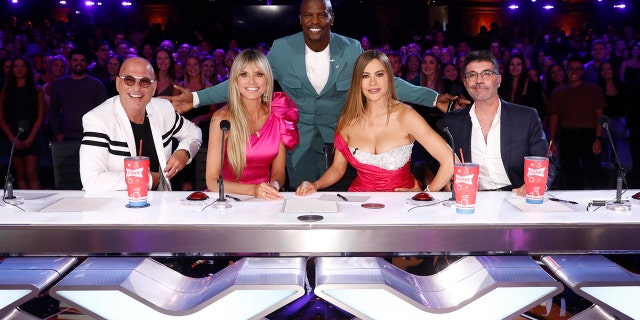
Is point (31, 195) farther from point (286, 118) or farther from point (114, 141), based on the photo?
point (286, 118)

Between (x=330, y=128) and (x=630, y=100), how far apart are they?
12.4 feet

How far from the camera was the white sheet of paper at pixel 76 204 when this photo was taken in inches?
91.1

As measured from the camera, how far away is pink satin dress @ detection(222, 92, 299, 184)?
11.6ft

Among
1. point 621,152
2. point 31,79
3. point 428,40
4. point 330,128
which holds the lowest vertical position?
point 621,152

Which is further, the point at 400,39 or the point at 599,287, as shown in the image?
the point at 400,39

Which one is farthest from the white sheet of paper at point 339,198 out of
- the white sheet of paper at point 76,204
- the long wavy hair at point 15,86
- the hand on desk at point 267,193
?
the long wavy hair at point 15,86

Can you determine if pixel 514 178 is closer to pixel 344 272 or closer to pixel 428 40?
pixel 344 272

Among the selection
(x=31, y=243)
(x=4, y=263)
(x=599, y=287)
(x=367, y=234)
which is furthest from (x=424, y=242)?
(x=4, y=263)

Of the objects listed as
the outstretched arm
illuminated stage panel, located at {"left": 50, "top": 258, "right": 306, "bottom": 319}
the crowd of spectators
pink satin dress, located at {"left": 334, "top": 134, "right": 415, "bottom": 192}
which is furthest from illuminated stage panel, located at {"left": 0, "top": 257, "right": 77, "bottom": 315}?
the crowd of spectators

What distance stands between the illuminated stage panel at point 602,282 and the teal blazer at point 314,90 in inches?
80.7

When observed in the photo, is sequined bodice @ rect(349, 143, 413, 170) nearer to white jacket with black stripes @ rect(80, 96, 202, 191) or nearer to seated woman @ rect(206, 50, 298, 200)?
seated woman @ rect(206, 50, 298, 200)

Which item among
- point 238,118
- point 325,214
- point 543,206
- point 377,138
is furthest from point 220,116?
point 543,206

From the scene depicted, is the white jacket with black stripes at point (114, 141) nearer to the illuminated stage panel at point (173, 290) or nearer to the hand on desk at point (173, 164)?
the hand on desk at point (173, 164)

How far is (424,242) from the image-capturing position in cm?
208
